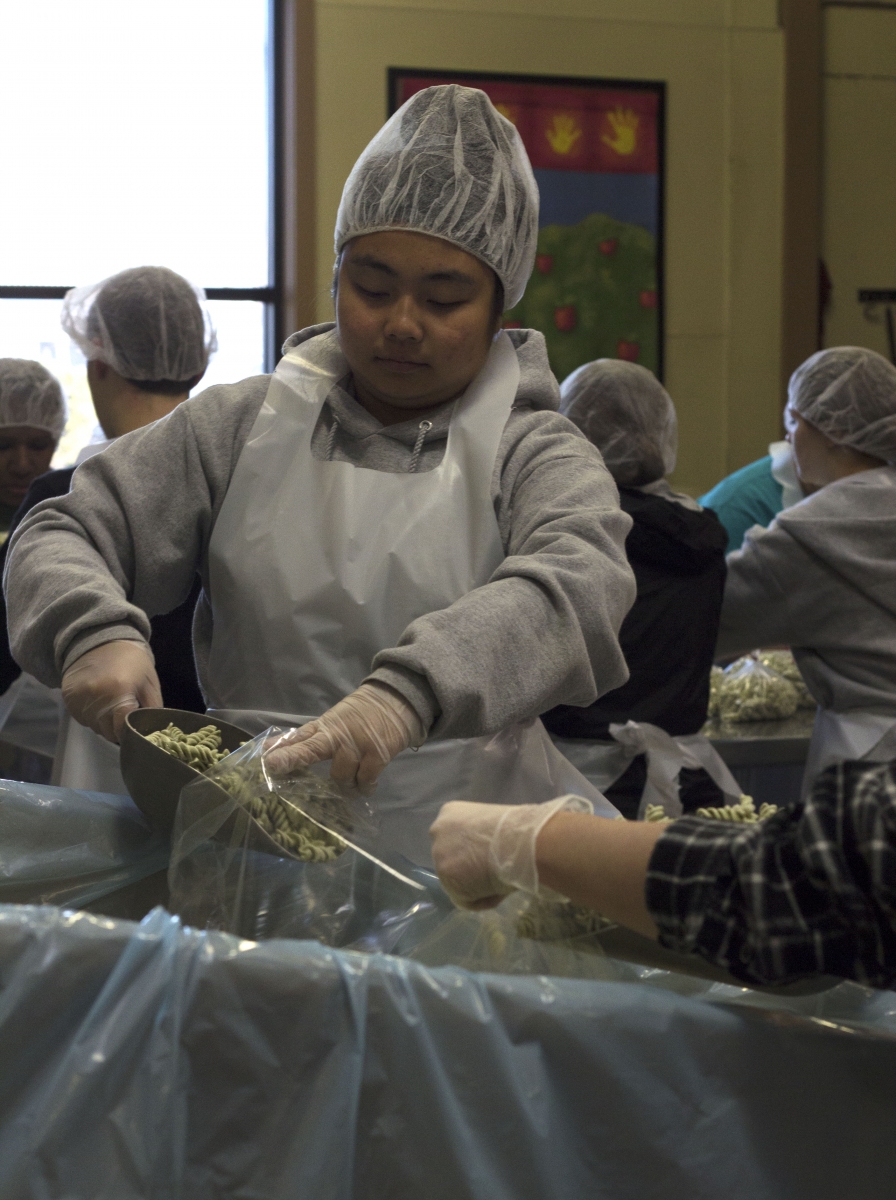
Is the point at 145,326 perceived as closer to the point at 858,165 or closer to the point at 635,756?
the point at 635,756

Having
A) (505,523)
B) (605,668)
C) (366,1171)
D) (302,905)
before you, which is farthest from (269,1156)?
(505,523)

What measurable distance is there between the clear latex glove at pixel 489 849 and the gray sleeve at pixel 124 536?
0.42 meters

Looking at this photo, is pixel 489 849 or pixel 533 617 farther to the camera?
pixel 533 617

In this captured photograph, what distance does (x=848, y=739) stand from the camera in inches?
90.8

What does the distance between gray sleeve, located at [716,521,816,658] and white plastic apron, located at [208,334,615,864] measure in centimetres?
121

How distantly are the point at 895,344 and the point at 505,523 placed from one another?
3.81m

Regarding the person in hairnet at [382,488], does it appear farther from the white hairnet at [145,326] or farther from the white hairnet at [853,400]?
the white hairnet at [853,400]

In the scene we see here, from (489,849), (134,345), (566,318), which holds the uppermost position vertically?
(566,318)

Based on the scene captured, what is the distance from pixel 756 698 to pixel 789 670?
12.4 inches

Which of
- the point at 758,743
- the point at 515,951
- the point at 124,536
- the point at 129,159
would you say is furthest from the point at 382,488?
the point at 129,159

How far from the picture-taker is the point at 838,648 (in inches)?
93.9

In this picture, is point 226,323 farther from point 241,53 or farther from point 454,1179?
point 454,1179

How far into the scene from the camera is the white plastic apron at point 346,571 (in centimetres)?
125

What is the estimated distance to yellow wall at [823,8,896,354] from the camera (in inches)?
178
